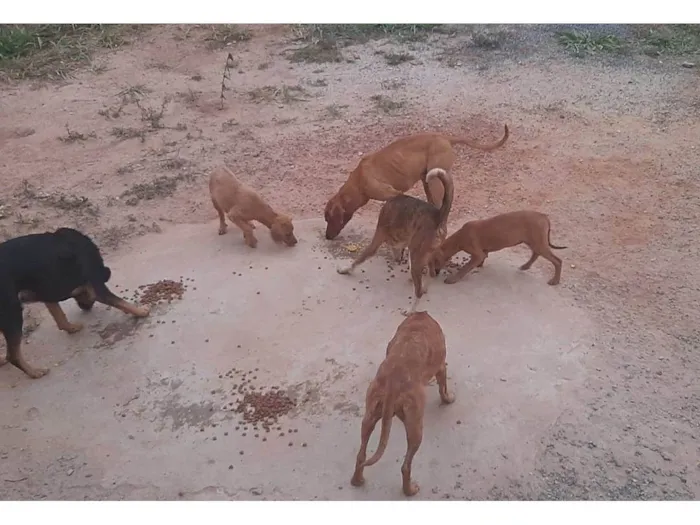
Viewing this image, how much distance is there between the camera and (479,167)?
9.11m

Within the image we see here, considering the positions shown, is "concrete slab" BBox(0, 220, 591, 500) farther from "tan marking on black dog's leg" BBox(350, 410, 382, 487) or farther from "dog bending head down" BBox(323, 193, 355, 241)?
"dog bending head down" BBox(323, 193, 355, 241)

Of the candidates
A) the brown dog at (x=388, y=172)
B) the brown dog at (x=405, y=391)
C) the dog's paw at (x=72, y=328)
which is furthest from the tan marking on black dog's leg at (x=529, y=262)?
the dog's paw at (x=72, y=328)

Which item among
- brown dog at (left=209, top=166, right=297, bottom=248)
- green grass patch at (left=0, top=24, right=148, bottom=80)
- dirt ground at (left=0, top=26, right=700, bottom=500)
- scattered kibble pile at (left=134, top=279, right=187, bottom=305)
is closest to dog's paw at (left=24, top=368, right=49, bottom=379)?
dirt ground at (left=0, top=26, right=700, bottom=500)

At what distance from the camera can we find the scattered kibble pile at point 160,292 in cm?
654

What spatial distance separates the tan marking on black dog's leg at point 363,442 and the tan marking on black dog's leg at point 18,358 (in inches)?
110

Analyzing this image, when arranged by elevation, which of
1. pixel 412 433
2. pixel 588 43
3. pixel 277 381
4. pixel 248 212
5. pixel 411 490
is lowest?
pixel 411 490

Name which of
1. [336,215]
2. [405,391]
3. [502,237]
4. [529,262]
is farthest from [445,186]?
[405,391]

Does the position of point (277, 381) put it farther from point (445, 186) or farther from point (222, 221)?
point (222, 221)

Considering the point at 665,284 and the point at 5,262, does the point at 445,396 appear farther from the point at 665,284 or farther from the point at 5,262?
the point at 5,262

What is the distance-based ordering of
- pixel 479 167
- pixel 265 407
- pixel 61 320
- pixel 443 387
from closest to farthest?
pixel 443 387 < pixel 265 407 < pixel 61 320 < pixel 479 167

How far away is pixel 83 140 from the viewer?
32.9 ft

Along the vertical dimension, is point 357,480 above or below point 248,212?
below

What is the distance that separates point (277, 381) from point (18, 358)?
207 cm

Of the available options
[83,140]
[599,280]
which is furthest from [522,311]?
[83,140]
